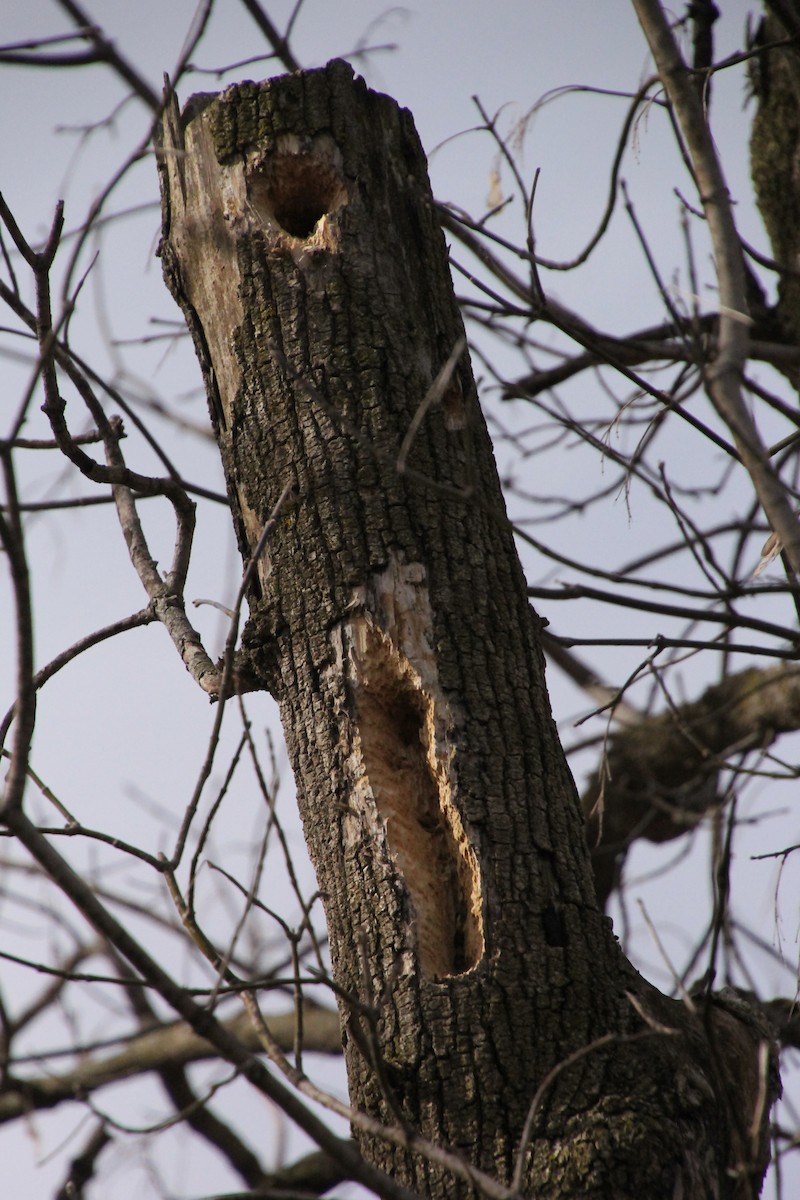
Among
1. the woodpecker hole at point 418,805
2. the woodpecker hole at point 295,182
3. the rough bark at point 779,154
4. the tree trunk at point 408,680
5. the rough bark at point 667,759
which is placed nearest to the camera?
the tree trunk at point 408,680

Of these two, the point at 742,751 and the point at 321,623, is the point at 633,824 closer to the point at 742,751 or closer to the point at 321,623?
the point at 742,751

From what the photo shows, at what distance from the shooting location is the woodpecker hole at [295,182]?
2320mm

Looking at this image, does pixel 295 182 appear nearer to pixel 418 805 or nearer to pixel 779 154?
pixel 418 805

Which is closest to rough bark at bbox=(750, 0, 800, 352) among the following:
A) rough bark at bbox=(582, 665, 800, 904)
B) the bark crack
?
rough bark at bbox=(582, 665, 800, 904)

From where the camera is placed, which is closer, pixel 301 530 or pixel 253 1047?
pixel 301 530

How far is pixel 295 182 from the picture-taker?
7.76 ft

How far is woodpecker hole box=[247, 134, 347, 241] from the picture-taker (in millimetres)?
2320

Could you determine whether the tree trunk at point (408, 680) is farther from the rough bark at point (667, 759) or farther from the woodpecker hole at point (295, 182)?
the rough bark at point (667, 759)

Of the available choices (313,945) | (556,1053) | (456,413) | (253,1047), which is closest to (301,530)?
(456,413)

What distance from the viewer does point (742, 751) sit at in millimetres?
3883

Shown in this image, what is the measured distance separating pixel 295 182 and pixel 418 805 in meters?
1.24

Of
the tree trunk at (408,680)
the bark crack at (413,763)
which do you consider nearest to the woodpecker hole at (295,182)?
the tree trunk at (408,680)

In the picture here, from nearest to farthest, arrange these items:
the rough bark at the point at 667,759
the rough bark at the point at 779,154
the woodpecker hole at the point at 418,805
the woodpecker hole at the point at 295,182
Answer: the woodpecker hole at the point at 418,805
the woodpecker hole at the point at 295,182
the rough bark at the point at 779,154
the rough bark at the point at 667,759

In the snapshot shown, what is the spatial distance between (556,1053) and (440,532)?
0.87 m
